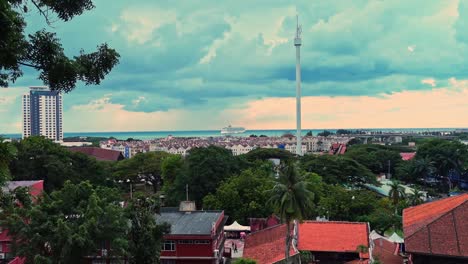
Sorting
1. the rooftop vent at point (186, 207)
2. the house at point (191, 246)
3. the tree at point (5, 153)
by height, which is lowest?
the house at point (191, 246)

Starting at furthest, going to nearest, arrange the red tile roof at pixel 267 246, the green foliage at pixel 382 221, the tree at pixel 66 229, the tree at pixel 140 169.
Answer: the tree at pixel 140 169, the green foliage at pixel 382 221, the red tile roof at pixel 267 246, the tree at pixel 66 229

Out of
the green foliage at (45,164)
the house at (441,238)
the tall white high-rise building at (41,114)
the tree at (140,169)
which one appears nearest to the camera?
the house at (441,238)

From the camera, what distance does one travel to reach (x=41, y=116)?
175375 mm

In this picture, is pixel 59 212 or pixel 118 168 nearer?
pixel 59 212

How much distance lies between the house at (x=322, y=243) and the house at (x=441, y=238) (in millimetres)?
3592

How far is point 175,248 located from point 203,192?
59.9 feet

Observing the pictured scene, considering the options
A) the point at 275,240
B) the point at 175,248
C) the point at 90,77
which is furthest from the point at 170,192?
the point at 90,77

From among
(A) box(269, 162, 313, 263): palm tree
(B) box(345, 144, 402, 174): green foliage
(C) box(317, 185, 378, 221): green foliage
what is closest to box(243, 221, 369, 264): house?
(A) box(269, 162, 313, 263): palm tree

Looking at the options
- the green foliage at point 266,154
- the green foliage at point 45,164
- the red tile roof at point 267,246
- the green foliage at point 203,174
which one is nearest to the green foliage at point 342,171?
the green foliage at point 203,174

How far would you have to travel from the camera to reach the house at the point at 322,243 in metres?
25.1

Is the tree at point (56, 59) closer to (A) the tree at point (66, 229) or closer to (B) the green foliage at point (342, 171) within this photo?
(A) the tree at point (66, 229)

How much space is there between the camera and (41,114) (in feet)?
575

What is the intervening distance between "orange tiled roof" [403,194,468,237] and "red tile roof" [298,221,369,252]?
2.59m

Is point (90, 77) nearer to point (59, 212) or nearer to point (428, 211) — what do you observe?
point (59, 212)
